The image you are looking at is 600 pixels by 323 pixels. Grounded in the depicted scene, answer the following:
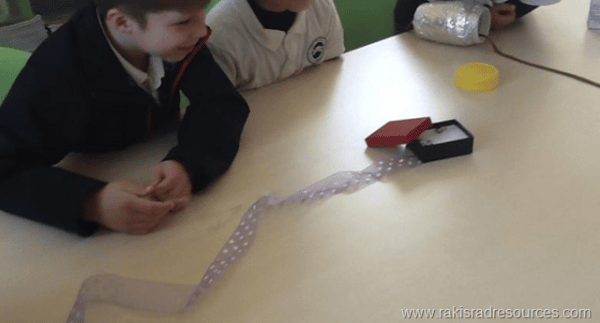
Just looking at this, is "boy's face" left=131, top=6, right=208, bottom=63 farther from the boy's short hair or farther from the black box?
the black box

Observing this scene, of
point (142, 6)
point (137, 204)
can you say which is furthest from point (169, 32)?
point (137, 204)

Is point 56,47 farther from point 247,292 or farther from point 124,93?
point 247,292

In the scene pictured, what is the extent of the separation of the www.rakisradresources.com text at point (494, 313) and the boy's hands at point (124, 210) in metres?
0.24

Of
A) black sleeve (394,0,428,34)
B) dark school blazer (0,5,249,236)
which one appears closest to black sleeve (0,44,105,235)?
dark school blazer (0,5,249,236)

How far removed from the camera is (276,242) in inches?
18.0

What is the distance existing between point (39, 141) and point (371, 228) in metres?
0.33

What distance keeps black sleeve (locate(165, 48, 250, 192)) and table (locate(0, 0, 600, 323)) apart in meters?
0.02

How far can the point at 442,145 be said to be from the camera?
1.77 feet

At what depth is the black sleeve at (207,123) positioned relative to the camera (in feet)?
1.77

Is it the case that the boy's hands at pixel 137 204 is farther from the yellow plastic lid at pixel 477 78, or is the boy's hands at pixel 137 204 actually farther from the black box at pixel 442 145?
the yellow plastic lid at pixel 477 78

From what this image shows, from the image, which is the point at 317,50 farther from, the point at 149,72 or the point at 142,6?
the point at 142,6

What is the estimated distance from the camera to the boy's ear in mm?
412

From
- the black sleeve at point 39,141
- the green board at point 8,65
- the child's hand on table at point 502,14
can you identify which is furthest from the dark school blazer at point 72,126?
the child's hand on table at point 502,14

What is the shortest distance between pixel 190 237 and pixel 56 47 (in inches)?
8.9
